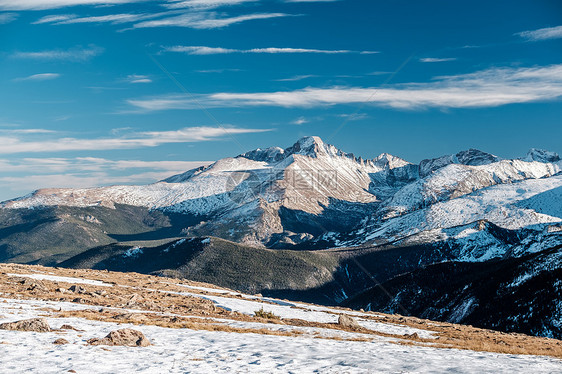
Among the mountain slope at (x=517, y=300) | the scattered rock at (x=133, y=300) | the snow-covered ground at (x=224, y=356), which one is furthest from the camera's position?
the mountain slope at (x=517, y=300)

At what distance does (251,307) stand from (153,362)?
6224 centimetres

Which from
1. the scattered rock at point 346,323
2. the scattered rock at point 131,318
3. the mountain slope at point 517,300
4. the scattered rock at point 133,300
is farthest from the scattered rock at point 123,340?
the mountain slope at point 517,300

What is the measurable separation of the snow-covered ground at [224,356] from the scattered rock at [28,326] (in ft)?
3.28

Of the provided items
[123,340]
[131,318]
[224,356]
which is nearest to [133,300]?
[131,318]

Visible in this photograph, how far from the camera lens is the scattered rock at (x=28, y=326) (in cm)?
4047

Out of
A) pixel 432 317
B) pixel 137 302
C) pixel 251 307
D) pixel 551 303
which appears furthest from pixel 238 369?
pixel 432 317

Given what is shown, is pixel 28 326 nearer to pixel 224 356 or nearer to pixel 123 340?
pixel 123 340

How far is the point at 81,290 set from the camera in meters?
78.9

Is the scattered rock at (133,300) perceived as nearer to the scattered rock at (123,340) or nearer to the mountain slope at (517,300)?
the scattered rock at (123,340)

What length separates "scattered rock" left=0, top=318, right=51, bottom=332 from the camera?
40.5 meters

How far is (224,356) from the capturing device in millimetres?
36625

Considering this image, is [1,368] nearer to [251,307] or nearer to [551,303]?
[251,307]

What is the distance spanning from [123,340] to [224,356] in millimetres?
8504

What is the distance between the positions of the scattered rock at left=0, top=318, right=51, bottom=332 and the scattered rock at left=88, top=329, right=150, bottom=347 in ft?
19.1
